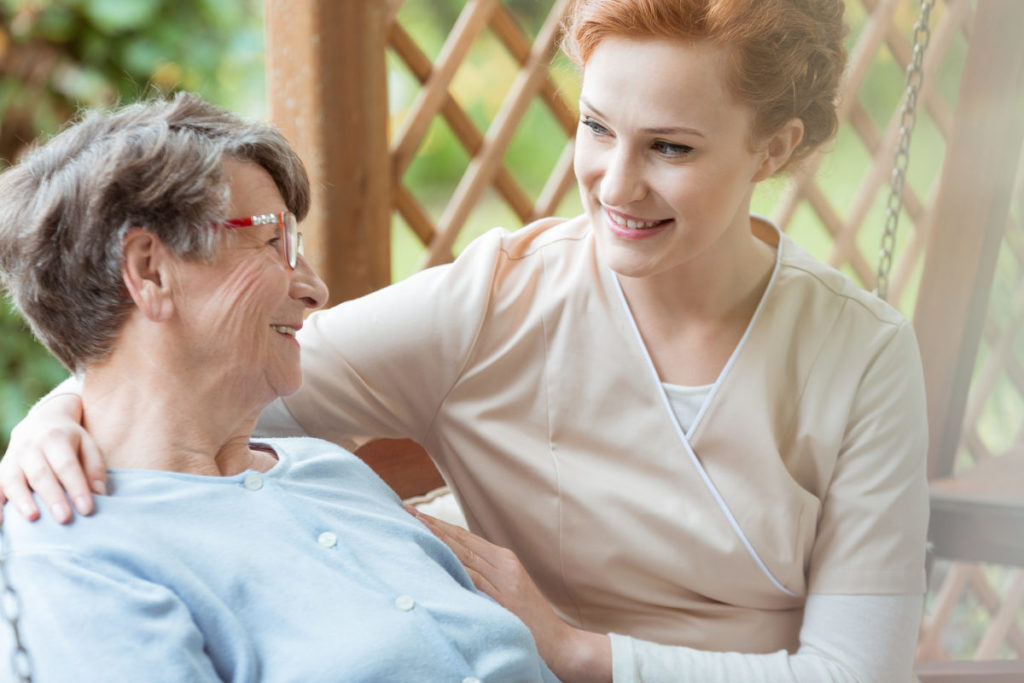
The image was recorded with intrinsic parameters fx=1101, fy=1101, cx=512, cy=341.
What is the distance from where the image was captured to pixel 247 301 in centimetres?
102

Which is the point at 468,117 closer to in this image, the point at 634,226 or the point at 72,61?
the point at 72,61

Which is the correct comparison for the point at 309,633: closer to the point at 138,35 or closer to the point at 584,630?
the point at 584,630

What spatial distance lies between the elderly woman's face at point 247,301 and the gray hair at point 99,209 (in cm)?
2

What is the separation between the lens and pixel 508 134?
2.33 meters

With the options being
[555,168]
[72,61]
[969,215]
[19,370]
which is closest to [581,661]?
[969,215]

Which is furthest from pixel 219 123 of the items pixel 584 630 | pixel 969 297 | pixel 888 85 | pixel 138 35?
pixel 888 85

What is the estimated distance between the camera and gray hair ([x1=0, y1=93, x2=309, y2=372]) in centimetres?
97

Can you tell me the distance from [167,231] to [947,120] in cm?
224

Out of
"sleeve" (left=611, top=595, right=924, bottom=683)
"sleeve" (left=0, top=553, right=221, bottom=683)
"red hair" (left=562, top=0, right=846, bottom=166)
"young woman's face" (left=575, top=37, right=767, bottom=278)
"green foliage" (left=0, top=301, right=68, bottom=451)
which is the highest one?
"red hair" (left=562, top=0, right=846, bottom=166)

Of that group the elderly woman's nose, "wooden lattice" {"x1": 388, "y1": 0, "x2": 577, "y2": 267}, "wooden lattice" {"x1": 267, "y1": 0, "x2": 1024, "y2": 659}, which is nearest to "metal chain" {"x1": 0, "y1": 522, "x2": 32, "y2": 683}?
the elderly woman's nose

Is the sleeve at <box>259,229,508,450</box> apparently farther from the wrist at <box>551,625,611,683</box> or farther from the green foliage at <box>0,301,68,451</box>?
the green foliage at <box>0,301,68,451</box>

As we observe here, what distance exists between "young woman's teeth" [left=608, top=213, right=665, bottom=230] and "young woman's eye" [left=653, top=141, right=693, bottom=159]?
0.07m

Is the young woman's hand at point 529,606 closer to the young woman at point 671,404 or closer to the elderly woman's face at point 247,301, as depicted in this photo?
the young woman at point 671,404

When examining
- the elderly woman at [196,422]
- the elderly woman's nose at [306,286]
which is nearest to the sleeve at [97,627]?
the elderly woman at [196,422]
